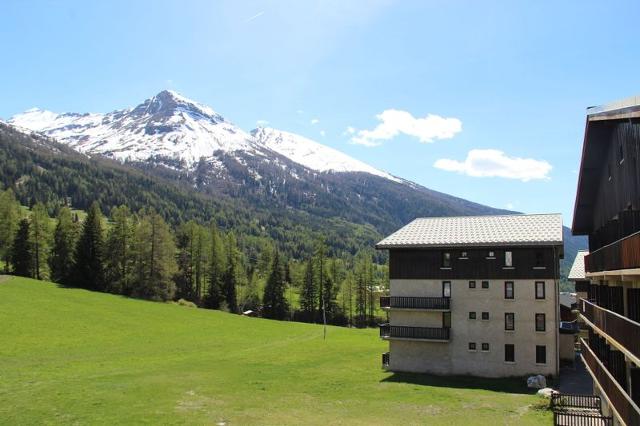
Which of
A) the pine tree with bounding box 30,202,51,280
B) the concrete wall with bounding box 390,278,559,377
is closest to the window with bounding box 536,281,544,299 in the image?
the concrete wall with bounding box 390,278,559,377

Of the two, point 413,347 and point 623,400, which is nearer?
point 623,400

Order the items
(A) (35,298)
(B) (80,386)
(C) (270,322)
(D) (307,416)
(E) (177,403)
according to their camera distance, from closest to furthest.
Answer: (D) (307,416), (E) (177,403), (B) (80,386), (A) (35,298), (C) (270,322)

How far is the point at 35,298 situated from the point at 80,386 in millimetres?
47737

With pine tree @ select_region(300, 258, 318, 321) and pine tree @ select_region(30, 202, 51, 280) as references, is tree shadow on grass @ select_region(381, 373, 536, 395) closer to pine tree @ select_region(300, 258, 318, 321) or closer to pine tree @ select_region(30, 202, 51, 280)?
pine tree @ select_region(300, 258, 318, 321)

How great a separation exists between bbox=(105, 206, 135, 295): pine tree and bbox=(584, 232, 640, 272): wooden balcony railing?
325ft

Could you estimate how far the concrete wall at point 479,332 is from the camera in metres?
50.9

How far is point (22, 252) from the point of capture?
350ft

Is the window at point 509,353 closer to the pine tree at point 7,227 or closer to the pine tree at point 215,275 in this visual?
the pine tree at point 215,275

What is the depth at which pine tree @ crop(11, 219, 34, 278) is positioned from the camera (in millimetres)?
106375

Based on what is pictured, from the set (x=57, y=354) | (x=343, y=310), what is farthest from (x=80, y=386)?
(x=343, y=310)

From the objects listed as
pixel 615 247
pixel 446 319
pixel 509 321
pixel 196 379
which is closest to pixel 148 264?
pixel 196 379

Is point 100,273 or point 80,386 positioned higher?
point 100,273

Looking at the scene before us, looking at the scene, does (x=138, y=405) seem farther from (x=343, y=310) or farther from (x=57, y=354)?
(x=343, y=310)

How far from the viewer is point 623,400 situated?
19594 millimetres
